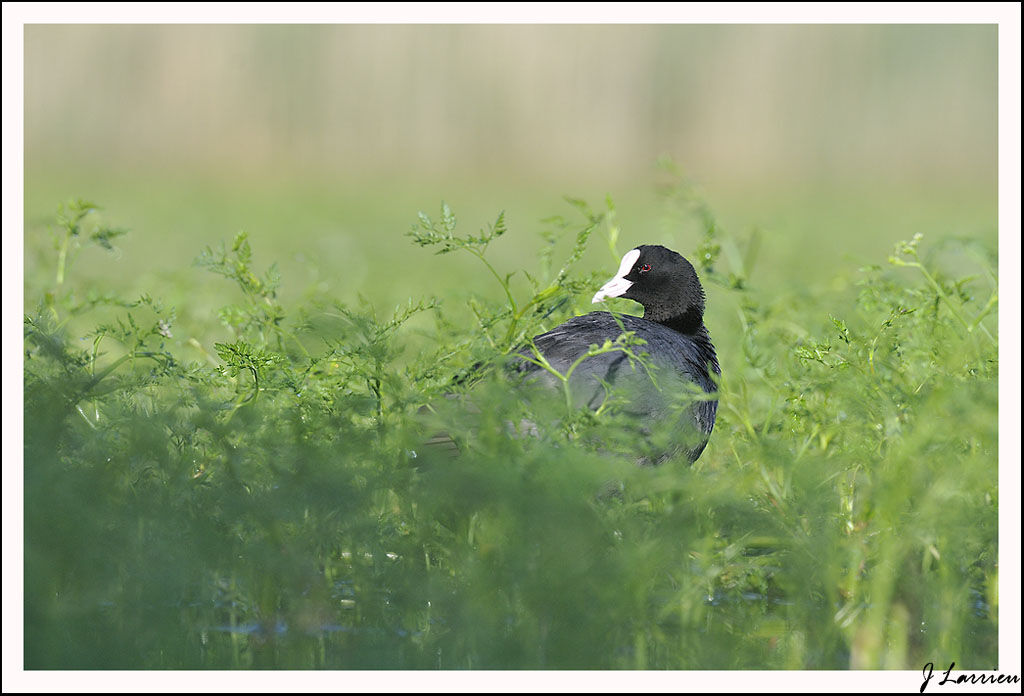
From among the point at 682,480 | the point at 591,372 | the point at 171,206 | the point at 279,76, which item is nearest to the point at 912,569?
the point at 682,480

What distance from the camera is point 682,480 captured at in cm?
348

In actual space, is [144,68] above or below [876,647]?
above

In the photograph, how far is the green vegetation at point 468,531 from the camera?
343 centimetres

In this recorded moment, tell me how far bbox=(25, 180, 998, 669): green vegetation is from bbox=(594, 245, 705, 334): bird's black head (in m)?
1.27

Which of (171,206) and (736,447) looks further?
(171,206)

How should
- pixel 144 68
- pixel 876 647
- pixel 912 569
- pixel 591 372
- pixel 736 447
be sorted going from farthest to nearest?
pixel 144 68 < pixel 736 447 < pixel 591 372 < pixel 912 569 < pixel 876 647

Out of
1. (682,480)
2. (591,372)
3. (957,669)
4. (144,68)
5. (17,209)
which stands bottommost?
(957,669)

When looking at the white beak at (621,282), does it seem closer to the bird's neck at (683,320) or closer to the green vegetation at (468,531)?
the bird's neck at (683,320)

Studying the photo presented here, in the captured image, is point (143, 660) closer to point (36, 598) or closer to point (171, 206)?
point (36, 598)

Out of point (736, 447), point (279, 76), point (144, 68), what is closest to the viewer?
point (736, 447)

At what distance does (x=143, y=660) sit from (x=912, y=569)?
6.74ft

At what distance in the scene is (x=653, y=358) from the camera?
4.18 meters
